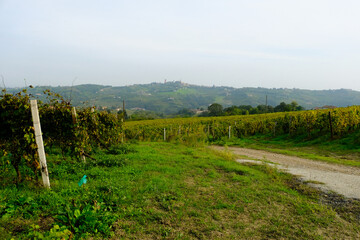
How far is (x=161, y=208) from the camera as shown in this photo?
16.4 ft

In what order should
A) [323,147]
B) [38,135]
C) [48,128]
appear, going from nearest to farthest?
[38,135] < [48,128] < [323,147]

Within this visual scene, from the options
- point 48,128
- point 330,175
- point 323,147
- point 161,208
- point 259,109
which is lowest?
point 259,109

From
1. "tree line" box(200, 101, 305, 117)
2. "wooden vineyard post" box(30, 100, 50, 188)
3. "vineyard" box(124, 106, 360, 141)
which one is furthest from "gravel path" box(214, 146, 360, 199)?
"tree line" box(200, 101, 305, 117)

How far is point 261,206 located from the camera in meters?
5.43

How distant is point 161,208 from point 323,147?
49.5 feet

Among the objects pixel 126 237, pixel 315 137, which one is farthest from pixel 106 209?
pixel 315 137

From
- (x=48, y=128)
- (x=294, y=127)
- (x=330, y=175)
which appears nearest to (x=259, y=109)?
(x=294, y=127)

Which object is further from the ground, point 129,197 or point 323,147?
point 129,197

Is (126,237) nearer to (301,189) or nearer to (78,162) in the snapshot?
(78,162)

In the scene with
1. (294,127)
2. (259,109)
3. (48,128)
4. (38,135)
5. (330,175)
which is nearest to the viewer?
(38,135)

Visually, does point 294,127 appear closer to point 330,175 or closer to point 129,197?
point 330,175

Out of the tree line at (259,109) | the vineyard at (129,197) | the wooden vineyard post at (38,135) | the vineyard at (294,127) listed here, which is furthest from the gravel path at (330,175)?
the tree line at (259,109)

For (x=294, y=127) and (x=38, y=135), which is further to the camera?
(x=294, y=127)

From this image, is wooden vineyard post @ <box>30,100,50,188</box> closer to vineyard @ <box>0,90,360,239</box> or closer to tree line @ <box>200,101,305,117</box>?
vineyard @ <box>0,90,360,239</box>
